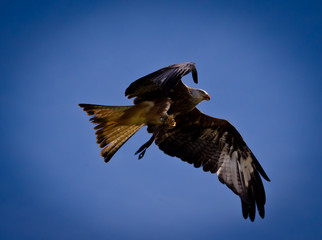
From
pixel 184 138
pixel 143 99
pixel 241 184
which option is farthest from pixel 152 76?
pixel 241 184

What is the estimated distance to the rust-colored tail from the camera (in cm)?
604

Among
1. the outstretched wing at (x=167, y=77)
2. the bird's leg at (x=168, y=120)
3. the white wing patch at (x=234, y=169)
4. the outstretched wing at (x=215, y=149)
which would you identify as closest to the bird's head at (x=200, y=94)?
the bird's leg at (x=168, y=120)

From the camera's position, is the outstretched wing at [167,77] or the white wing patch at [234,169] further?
the white wing patch at [234,169]

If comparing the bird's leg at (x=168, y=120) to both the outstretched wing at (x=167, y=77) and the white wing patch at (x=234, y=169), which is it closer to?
the outstretched wing at (x=167, y=77)

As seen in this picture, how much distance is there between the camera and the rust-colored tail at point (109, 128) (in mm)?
6039

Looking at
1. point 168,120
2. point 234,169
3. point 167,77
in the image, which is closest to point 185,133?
point 168,120

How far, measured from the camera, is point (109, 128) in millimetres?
6316

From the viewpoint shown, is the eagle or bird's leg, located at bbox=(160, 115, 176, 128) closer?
the eagle

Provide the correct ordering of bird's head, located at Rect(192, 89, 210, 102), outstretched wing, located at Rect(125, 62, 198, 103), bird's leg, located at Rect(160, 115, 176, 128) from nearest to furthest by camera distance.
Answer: outstretched wing, located at Rect(125, 62, 198, 103)
bird's head, located at Rect(192, 89, 210, 102)
bird's leg, located at Rect(160, 115, 176, 128)

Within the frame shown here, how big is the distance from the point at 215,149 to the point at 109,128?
231 centimetres

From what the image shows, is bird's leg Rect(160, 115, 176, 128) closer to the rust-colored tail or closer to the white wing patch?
the rust-colored tail

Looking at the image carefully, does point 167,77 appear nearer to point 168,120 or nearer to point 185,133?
point 168,120

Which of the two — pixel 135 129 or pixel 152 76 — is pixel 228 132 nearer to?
pixel 135 129

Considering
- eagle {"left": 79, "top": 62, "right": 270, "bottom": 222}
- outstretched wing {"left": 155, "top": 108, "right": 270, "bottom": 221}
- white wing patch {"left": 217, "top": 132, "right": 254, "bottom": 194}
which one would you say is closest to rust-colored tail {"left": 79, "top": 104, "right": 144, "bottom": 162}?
eagle {"left": 79, "top": 62, "right": 270, "bottom": 222}
